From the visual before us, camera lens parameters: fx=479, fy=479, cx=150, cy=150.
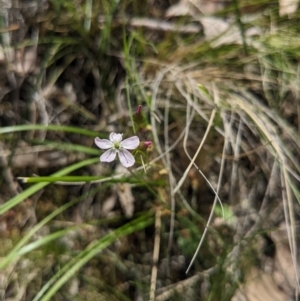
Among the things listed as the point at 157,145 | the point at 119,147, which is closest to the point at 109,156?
the point at 119,147

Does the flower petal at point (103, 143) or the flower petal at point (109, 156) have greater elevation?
the flower petal at point (103, 143)

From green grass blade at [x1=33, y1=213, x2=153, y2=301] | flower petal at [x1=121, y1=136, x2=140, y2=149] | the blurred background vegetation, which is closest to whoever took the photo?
flower petal at [x1=121, y1=136, x2=140, y2=149]

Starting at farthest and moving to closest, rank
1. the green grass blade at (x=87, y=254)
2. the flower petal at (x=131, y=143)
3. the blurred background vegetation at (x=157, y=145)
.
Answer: the blurred background vegetation at (x=157, y=145)
the green grass blade at (x=87, y=254)
the flower petal at (x=131, y=143)

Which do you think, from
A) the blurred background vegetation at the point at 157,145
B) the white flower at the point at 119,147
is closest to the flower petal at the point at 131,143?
the white flower at the point at 119,147

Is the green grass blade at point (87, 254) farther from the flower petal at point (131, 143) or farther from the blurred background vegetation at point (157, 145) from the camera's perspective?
the flower petal at point (131, 143)

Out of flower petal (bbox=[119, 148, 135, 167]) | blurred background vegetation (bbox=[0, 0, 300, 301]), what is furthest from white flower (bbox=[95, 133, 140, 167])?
blurred background vegetation (bbox=[0, 0, 300, 301])

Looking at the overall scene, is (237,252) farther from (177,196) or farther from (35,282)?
(35,282)

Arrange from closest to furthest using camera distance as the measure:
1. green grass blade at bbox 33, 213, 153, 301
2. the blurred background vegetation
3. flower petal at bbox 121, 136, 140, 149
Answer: flower petal at bbox 121, 136, 140, 149 < green grass blade at bbox 33, 213, 153, 301 < the blurred background vegetation

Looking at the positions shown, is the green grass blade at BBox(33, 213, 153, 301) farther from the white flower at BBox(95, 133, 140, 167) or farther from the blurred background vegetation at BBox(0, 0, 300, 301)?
the white flower at BBox(95, 133, 140, 167)
